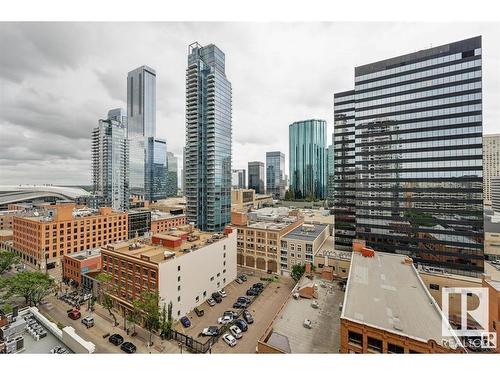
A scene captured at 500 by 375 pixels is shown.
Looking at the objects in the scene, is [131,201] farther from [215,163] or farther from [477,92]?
[477,92]

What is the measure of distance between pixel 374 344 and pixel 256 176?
169030mm

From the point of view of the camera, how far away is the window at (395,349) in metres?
15.1

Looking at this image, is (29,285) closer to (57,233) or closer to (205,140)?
(57,233)

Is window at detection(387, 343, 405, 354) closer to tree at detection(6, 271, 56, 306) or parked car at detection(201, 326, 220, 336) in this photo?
parked car at detection(201, 326, 220, 336)

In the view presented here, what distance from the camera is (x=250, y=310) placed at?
28891 mm

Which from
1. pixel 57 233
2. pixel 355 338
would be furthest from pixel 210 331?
pixel 57 233

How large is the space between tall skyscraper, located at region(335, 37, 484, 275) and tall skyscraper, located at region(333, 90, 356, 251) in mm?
6122

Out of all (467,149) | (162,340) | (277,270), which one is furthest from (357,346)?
(467,149)

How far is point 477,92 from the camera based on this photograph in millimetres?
32625

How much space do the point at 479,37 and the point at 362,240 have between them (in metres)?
33.8

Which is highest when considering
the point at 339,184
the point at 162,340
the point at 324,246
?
the point at 339,184

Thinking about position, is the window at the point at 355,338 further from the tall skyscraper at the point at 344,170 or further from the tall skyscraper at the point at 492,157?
the tall skyscraper at the point at 492,157

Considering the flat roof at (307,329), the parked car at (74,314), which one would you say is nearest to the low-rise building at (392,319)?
the flat roof at (307,329)

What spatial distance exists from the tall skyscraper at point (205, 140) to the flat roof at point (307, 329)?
41497 millimetres
